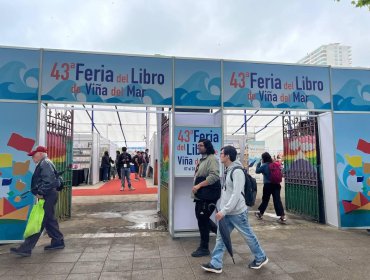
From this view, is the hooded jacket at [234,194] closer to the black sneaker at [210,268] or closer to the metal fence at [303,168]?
the black sneaker at [210,268]

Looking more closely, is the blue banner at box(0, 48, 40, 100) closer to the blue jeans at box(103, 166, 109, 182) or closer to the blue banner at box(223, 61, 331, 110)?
the blue banner at box(223, 61, 331, 110)

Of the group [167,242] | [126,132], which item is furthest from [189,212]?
[126,132]

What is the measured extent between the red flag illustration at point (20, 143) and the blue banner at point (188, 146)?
8.68 ft

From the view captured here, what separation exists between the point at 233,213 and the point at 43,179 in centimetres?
300

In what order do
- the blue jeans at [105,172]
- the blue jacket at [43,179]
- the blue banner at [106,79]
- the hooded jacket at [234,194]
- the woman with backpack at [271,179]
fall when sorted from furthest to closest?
the blue jeans at [105,172] → the woman with backpack at [271,179] → the blue banner at [106,79] → the blue jacket at [43,179] → the hooded jacket at [234,194]

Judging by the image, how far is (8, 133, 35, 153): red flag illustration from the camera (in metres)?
5.52

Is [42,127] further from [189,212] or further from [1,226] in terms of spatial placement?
[189,212]

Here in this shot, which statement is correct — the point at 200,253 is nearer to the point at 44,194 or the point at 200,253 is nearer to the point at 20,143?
the point at 44,194

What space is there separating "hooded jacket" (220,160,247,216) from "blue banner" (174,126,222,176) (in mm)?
1737


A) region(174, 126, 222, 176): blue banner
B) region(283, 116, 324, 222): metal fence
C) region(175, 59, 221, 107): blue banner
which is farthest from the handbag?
region(283, 116, 324, 222): metal fence

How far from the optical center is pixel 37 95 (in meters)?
5.65

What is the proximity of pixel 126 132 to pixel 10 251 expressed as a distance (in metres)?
22.3

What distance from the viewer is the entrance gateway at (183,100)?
554 centimetres

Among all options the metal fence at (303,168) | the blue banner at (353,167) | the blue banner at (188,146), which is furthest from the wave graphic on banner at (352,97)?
the blue banner at (188,146)
